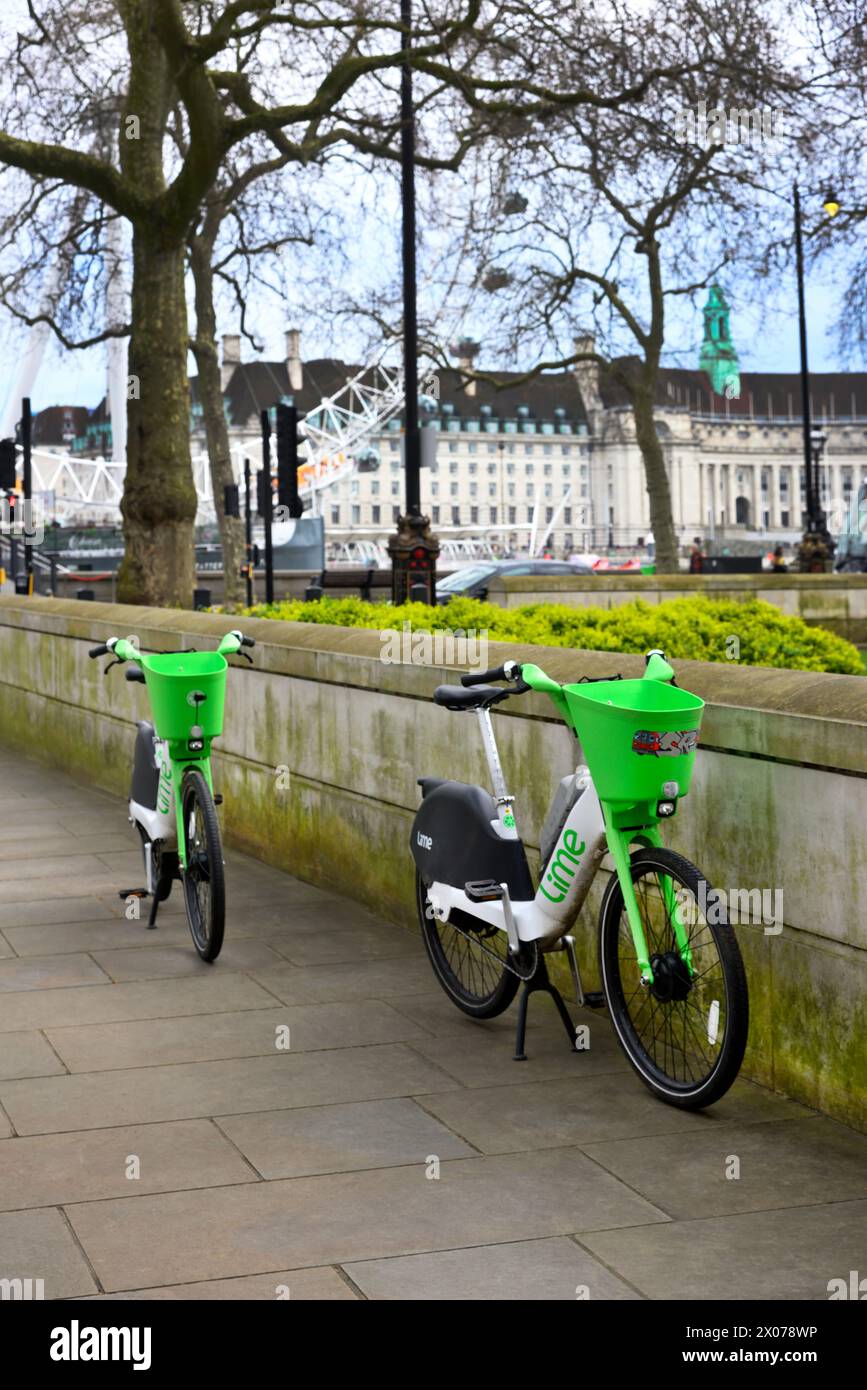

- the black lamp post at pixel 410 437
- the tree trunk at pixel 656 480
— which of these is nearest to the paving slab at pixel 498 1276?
the black lamp post at pixel 410 437

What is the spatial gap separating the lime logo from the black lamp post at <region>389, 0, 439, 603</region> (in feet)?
46.7

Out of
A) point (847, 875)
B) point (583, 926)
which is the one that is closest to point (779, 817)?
point (847, 875)

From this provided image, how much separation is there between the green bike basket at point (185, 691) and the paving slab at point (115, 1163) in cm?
261

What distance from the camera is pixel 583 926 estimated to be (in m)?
6.26

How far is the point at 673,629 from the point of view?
29.8ft

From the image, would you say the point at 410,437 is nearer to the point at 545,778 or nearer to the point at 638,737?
the point at 545,778

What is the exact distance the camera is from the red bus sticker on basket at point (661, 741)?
482 cm

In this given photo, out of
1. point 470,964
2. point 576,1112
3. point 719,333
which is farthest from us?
point 719,333

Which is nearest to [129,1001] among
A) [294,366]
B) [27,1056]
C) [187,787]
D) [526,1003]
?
[27,1056]

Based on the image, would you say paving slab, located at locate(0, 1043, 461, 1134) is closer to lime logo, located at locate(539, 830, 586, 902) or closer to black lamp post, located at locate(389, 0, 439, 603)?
lime logo, located at locate(539, 830, 586, 902)

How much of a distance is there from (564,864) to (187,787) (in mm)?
2392

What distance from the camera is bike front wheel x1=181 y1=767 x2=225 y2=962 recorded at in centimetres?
686

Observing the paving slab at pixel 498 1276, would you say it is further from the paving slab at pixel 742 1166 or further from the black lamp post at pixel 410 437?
the black lamp post at pixel 410 437
